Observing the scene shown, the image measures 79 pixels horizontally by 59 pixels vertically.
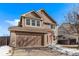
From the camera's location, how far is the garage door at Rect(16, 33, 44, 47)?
15.5 ft

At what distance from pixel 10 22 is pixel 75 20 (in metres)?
0.94

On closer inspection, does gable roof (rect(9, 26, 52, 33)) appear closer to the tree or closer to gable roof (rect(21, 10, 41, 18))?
gable roof (rect(21, 10, 41, 18))

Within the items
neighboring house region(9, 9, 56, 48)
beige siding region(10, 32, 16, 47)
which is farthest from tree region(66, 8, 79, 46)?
beige siding region(10, 32, 16, 47)

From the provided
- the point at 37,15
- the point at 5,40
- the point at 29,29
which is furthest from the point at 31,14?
the point at 5,40

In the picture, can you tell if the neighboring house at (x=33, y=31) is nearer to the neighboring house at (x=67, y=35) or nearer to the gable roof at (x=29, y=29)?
the gable roof at (x=29, y=29)

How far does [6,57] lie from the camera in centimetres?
472

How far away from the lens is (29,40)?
477cm

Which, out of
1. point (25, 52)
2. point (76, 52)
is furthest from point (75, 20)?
point (25, 52)

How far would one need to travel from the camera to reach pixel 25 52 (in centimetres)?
474

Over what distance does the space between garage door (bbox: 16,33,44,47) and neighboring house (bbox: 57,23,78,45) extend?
279 mm

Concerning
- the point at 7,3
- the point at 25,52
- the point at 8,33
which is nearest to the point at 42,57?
the point at 25,52

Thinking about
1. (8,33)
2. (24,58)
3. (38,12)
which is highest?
(38,12)

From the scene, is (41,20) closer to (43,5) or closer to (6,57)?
(43,5)

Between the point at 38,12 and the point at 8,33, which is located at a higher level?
the point at 38,12
